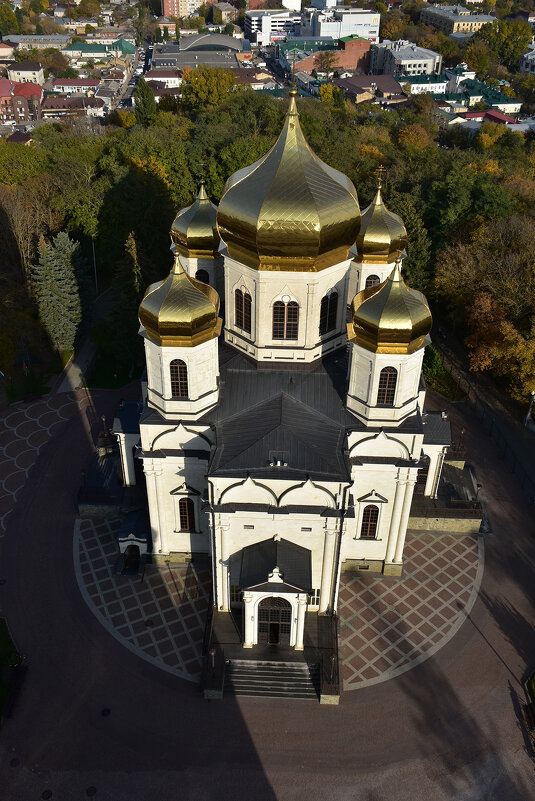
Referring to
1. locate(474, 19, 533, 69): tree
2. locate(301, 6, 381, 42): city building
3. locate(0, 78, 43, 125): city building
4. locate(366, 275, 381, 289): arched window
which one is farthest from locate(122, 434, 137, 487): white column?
locate(301, 6, 381, 42): city building

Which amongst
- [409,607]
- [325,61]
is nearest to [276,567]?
[409,607]

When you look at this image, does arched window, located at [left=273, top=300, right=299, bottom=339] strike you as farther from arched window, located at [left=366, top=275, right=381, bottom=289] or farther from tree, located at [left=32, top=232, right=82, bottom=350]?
tree, located at [left=32, top=232, right=82, bottom=350]

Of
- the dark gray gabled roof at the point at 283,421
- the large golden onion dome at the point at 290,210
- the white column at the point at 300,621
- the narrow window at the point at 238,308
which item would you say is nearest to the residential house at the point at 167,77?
the narrow window at the point at 238,308

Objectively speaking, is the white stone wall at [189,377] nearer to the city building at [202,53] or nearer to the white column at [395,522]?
the white column at [395,522]

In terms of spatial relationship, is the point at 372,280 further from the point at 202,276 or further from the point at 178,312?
the point at 178,312

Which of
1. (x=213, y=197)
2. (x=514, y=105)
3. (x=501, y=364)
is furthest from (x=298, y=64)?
(x=501, y=364)
